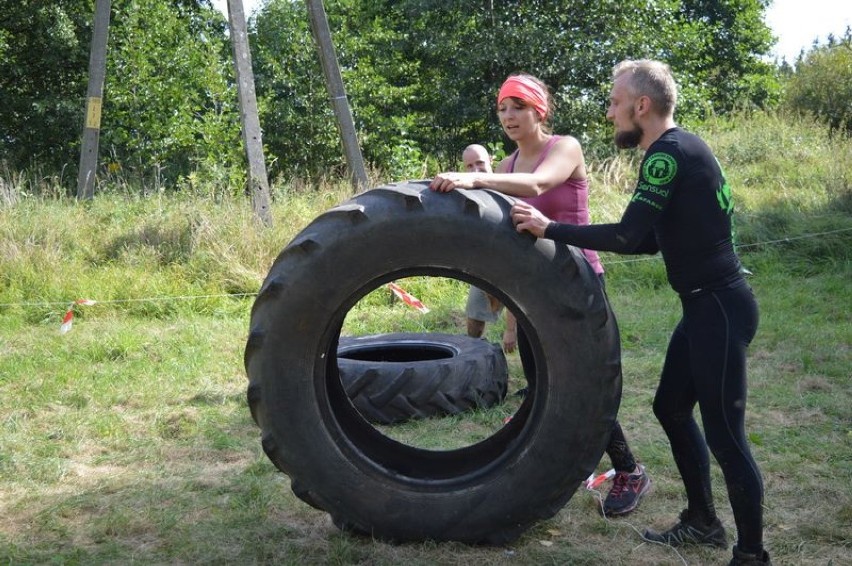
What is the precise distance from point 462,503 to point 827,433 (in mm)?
2540

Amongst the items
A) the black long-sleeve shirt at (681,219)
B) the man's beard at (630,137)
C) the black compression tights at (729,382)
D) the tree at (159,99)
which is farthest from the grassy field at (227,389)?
the tree at (159,99)

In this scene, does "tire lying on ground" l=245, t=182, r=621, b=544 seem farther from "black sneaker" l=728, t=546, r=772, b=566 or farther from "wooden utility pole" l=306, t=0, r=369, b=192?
"wooden utility pole" l=306, t=0, r=369, b=192

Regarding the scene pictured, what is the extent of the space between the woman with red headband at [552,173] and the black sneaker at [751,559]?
0.70 metres

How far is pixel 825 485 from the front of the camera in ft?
13.7

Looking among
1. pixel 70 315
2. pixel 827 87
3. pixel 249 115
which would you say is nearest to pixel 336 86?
pixel 249 115

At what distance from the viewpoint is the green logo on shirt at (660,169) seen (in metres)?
3.08

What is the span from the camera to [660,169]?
3.08 m

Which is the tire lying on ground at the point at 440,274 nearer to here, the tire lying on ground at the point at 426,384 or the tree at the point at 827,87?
the tire lying on ground at the point at 426,384

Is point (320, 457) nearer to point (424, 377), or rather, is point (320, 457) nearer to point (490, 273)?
point (490, 273)

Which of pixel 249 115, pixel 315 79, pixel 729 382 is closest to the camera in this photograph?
pixel 729 382

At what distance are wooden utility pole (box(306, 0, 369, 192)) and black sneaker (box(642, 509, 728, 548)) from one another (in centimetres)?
753

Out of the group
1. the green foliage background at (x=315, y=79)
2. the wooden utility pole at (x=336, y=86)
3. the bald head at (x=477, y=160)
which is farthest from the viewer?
the green foliage background at (x=315, y=79)

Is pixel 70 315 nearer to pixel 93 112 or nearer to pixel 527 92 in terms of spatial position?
pixel 93 112

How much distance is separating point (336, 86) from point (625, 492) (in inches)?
296
